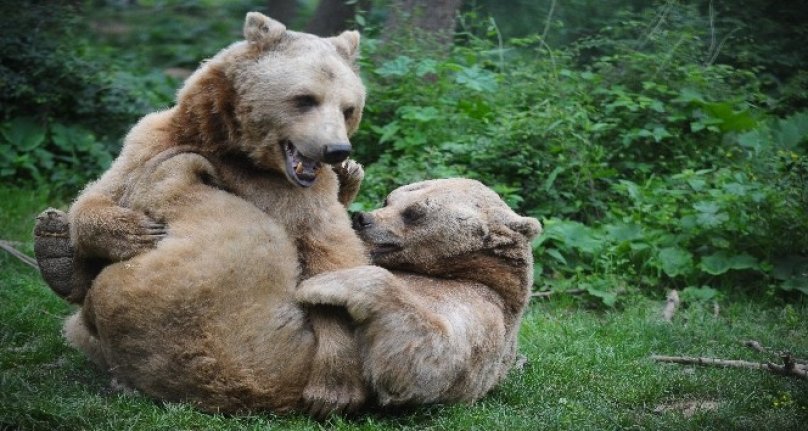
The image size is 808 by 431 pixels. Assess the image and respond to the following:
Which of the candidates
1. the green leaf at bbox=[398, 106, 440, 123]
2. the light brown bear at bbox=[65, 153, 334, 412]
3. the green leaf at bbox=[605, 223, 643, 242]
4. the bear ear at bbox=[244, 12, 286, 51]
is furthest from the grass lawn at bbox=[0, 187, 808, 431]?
the green leaf at bbox=[398, 106, 440, 123]

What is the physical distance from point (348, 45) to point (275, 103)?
0.78 metres

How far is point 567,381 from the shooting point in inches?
270

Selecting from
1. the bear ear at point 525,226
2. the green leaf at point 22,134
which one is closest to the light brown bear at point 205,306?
the bear ear at point 525,226

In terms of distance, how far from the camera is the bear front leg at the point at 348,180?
647cm

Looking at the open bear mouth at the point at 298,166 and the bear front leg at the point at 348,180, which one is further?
the bear front leg at the point at 348,180

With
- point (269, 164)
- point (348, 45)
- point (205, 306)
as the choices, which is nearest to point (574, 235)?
point (348, 45)

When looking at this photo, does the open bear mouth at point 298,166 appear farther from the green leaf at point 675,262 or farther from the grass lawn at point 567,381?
the green leaf at point 675,262

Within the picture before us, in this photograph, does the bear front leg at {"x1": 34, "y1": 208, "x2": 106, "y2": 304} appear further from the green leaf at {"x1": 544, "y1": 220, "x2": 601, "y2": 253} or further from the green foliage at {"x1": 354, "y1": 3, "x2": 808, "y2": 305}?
the green leaf at {"x1": 544, "y1": 220, "x2": 601, "y2": 253}

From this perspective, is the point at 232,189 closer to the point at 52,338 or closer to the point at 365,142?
the point at 52,338

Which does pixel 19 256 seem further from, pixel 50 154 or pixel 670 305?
pixel 670 305

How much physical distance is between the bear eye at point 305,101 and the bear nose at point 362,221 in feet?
3.11

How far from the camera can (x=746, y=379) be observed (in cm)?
683

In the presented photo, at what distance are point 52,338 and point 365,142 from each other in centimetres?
526

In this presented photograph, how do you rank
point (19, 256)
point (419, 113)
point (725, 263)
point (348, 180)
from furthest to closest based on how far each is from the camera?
point (419, 113) < point (725, 263) < point (19, 256) < point (348, 180)
